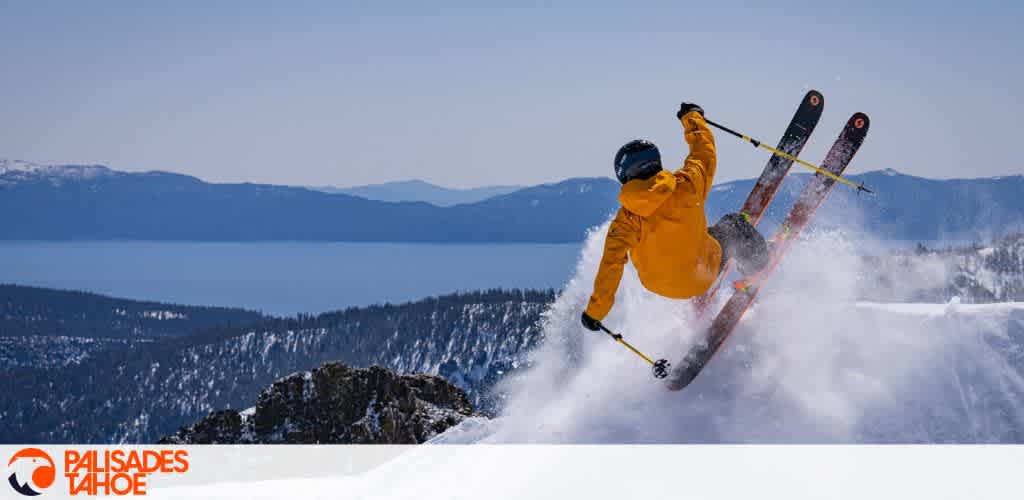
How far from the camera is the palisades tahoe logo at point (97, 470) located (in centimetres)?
977

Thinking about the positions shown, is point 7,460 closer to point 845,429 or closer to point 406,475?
point 406,475

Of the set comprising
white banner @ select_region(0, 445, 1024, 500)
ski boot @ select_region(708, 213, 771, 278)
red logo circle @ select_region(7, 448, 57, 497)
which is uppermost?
ski boot @ select_region(708, 213, 771, 278)

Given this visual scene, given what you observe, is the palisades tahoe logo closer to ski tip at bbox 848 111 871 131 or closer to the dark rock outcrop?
ski tip at bbox 848 111 871 131

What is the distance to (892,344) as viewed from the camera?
7.88 m

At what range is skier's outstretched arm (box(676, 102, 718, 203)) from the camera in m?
7.26

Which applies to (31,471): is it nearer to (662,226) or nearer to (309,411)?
(662,226)

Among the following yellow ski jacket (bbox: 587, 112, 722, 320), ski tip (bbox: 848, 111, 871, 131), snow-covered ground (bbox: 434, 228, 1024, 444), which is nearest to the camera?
yellow ski jacket (bbox: 587, 112, 722, 320)

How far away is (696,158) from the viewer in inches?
304

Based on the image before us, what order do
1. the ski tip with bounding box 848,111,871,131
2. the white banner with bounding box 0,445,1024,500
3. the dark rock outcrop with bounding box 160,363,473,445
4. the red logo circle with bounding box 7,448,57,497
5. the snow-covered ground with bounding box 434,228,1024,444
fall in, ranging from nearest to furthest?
the white banner with bounding box 0,445,1024,500 → the snow-covered ground with bounding box 434,228,1024,444 → the ski tip with bounding box 848,111,871,131 → the red logo circle with bounding box 7,448,57,497 → the dark rock outcrop with bounding box 160,363,473,445

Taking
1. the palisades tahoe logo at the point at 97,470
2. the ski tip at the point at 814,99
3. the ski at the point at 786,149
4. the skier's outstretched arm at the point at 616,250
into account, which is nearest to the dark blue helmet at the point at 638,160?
the skier's outstretched arm at the point at 616,250

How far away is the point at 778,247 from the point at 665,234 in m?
3.24

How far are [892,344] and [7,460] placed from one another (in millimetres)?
12271

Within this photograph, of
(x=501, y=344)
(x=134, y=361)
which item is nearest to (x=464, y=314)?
(x=501, y=344)

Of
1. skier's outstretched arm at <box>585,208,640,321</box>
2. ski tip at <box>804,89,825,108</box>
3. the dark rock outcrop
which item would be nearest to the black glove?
skier's outstretched arm at <box>585,208,640,321</box>
